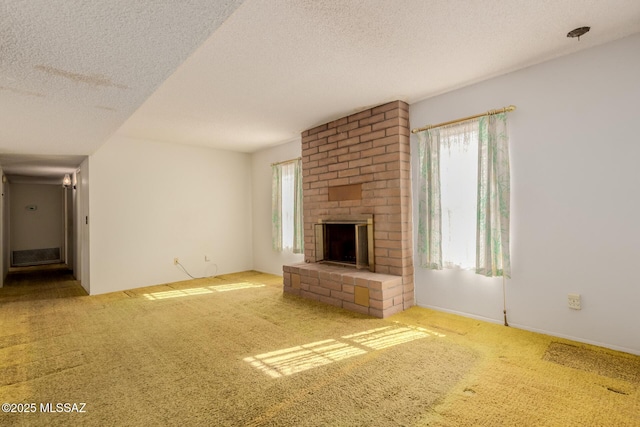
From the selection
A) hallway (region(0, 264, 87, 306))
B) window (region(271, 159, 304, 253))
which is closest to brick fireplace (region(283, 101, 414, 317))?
window (region(271, 159, 304, 253))

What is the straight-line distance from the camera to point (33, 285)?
542 cm

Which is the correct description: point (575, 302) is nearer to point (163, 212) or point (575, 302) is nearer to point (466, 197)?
point (466, 197)

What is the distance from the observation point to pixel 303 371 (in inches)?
86.6

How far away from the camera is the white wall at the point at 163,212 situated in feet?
15.8

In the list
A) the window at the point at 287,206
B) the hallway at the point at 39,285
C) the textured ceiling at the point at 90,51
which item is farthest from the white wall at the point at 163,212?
the textured ceiling at the point at 90,51

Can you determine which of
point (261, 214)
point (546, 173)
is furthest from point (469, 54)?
point (261, 214)

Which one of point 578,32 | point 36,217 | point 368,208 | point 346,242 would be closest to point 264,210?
point 346,242

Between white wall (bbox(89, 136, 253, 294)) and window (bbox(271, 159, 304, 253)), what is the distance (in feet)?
3.31

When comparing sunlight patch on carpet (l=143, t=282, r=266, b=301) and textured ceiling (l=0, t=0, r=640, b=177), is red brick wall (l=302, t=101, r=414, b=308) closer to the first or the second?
textured ceiling (l=0, t=0, r=640, b=177)

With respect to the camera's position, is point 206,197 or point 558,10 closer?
point 558,10

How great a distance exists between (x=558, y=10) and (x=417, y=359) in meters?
2.53

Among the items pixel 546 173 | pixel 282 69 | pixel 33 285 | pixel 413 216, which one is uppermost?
pixel 282 69

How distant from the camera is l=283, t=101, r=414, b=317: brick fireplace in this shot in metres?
3.58

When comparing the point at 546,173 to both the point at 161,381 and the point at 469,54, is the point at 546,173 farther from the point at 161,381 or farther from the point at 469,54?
the point at 161,381
